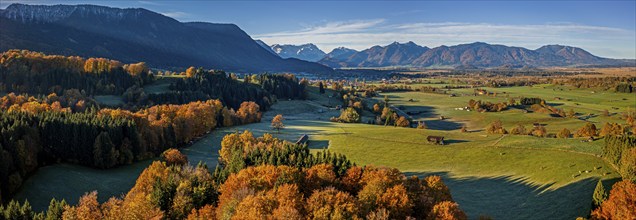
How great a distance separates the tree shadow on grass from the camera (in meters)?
54.5

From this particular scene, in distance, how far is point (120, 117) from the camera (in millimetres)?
112812

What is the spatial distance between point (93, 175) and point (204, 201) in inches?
1589

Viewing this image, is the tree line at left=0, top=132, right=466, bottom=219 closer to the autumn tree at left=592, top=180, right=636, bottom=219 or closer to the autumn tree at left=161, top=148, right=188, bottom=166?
the autumn tree at left=592, top=180, right=636, bottom=219

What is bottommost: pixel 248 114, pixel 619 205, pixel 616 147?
pixel 248 114

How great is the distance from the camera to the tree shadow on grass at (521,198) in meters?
54.5

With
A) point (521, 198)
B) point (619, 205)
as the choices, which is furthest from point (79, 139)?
point (619, 205)

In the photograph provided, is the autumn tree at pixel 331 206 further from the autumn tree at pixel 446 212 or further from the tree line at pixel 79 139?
the tree line at pixel 79 139

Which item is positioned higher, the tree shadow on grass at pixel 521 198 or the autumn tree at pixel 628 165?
the autumn tree at pixel 628 165

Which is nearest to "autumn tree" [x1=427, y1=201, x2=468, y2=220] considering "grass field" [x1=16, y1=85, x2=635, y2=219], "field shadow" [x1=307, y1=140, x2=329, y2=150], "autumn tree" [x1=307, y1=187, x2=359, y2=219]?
"autumn tree" [x1=307, y1=187, x2=359, y2=219]

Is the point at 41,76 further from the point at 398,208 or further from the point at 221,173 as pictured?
the point at 398,208

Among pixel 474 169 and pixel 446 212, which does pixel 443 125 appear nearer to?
pixel 474 169

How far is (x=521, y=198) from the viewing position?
200ft

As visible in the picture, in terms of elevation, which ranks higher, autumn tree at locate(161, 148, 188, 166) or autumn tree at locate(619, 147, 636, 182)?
autumn tree at locate(619, 147, 636, 182)

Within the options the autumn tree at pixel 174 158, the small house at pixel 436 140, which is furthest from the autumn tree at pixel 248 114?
the small house at pixel 436 140
